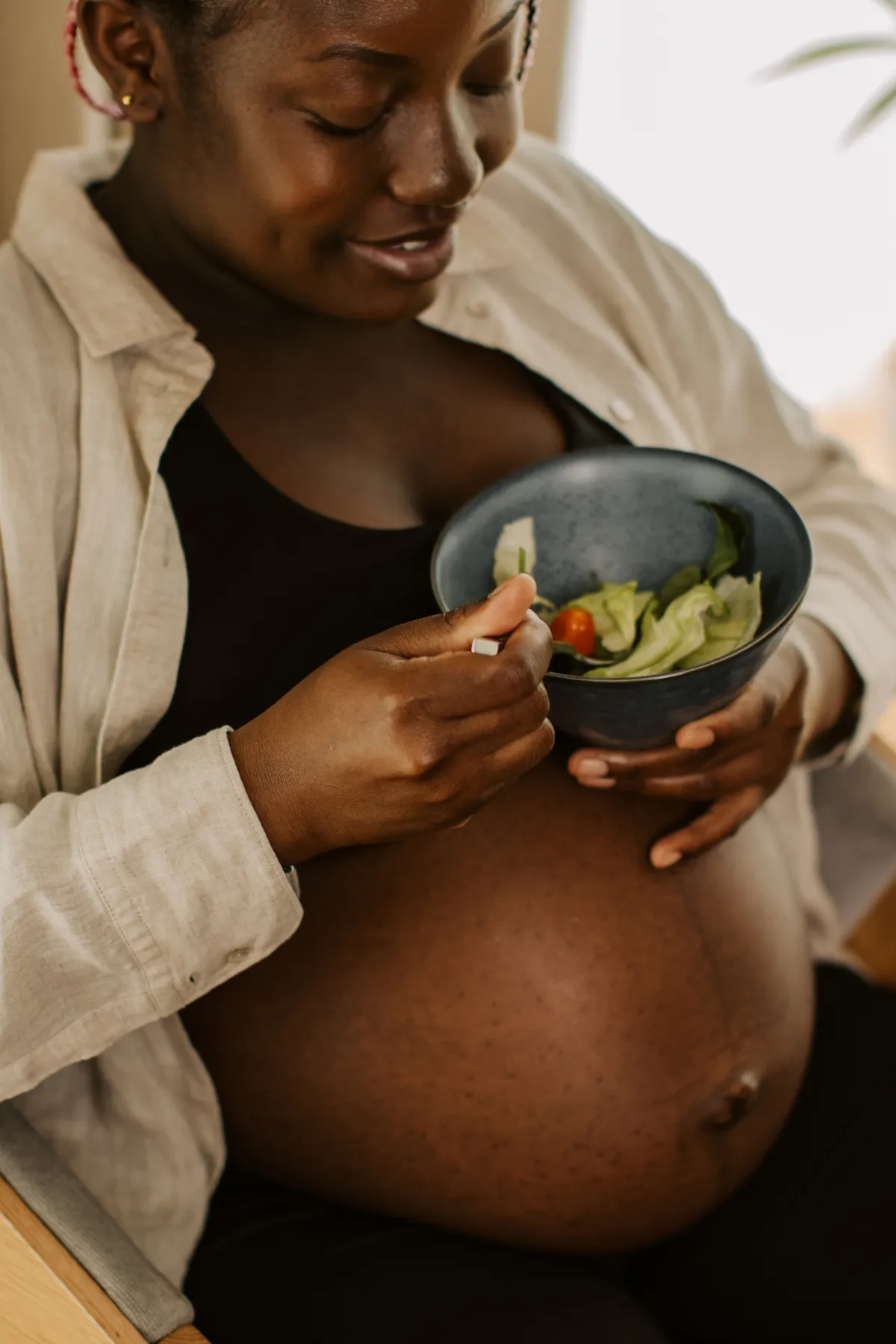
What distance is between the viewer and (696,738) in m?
0.95

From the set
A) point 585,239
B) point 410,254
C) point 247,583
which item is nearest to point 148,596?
point 247,583

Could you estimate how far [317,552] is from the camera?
1.02 meters

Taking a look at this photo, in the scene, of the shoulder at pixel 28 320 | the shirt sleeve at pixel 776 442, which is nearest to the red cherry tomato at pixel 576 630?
the shirt sleeve at pixel 776 442

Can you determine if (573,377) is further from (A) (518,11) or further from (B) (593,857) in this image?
(B) (593,857)

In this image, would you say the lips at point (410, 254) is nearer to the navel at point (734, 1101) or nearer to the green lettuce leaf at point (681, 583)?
the green lettuce leaf at point (681, 583)

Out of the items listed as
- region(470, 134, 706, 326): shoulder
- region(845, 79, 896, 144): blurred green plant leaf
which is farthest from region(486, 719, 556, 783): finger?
region(845, 79, 896, 144): blurred green plant leaf

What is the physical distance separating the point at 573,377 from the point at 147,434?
0.47 meters

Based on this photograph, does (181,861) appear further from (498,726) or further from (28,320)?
(28,320)

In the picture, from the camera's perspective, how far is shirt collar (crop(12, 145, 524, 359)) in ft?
3.26

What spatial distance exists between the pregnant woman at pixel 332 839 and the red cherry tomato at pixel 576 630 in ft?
0.33

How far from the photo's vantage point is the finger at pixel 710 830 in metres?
1.03

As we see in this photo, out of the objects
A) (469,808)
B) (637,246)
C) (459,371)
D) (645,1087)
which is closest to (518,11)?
(459,371)

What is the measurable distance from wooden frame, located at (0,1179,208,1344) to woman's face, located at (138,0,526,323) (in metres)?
0.71

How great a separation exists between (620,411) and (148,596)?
553 millimetres
